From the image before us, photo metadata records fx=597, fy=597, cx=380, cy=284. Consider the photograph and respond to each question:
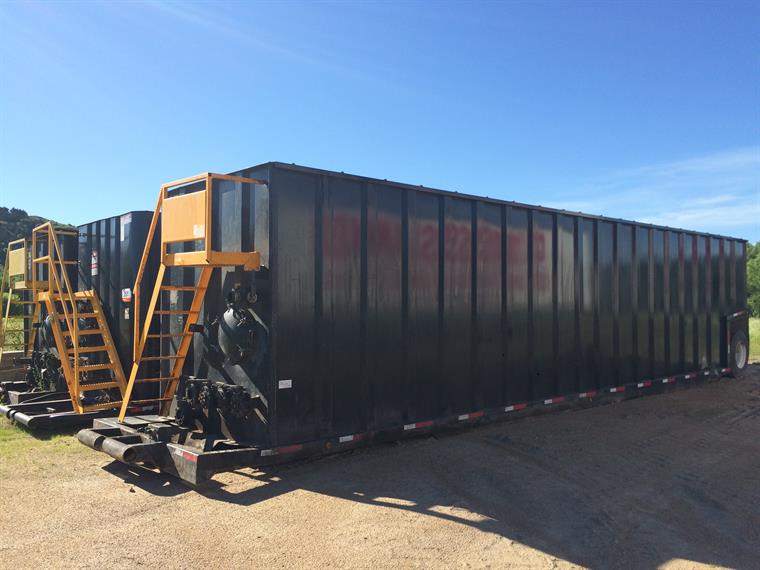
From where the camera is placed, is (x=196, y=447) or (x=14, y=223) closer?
(x=196, y=447)

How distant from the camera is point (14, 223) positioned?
150 ft

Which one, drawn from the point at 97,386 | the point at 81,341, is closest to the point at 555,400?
the point at 97,386

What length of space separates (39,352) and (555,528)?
8972 mm

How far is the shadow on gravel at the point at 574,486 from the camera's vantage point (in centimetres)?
482

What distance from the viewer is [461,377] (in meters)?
8.05

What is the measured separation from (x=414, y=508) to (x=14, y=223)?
49590 mm

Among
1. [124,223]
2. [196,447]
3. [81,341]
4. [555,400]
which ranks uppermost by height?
[124,223]

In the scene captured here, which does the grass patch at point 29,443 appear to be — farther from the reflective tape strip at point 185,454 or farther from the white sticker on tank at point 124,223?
the white sticker on tank at point 124,223

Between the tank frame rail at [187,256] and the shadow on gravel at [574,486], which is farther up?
the tank frame rail at [187,256]

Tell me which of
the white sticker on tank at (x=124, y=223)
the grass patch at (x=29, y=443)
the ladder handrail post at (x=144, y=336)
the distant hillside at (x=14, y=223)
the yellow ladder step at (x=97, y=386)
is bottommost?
the grass patch at (x=29, y=443)

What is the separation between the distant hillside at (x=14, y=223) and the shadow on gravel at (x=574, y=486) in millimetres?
38030

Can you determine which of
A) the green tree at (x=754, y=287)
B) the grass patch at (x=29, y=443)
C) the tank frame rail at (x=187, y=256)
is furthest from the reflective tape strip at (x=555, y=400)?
the green tree at (x=754, y=287)

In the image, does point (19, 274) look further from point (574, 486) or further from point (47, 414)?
point (574, 486)

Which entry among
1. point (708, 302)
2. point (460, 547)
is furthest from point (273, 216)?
point (708, 302)
